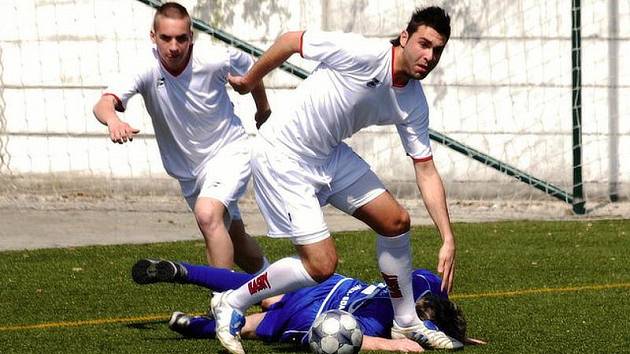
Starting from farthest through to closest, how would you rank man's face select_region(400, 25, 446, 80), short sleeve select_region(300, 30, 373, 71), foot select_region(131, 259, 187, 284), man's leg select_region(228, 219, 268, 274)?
1. man's leg select_region(228, 219, 268, 274)
2. foot select_region(131, 259, 187, 284)
3. short sleeve select_region(300, 30, 373, 71)
4. man's face select_region(400, 25, 446, 80)

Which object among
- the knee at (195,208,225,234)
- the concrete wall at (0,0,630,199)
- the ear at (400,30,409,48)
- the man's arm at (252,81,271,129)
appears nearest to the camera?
the ear at (400,30,409,48)

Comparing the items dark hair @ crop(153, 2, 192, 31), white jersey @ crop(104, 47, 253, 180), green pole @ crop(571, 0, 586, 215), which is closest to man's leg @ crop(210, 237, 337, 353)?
white jersey @ crop(104, 47, 253, 180)

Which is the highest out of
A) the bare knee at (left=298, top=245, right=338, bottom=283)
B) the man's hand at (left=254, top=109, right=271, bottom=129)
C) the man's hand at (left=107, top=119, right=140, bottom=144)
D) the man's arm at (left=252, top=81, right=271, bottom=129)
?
the man's hand at (left=107, top=119, right=140, bottom=144)

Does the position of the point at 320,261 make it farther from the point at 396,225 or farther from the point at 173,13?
the point at 173,13

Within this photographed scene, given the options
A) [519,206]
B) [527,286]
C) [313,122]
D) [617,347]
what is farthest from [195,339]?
[519,206]

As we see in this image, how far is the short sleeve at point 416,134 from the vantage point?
7.40 m

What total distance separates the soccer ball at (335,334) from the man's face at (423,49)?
45.5 inches

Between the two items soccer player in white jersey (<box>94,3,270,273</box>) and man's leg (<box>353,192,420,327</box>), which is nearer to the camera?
man's leg (<box>353,192,420,327</box>)

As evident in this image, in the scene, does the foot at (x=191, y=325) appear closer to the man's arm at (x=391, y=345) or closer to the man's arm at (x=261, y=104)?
the man's arm at (x=391, y=345)

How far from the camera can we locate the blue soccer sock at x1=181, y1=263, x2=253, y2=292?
7707 mm

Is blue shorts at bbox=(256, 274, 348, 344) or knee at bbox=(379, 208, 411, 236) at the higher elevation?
knee at bbox=(379, 208, 411, 236)

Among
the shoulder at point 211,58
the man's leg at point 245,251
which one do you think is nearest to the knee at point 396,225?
the man's leg at point 245,251

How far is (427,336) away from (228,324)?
3.05 ft

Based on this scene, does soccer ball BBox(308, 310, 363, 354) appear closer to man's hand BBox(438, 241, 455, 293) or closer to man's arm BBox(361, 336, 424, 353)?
man's arm BBox(361, 336, 424, 353)
